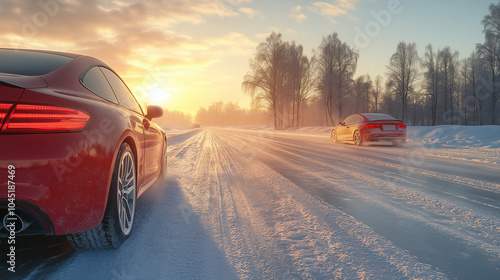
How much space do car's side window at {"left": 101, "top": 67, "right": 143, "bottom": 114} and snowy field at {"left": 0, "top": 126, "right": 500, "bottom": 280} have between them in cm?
123

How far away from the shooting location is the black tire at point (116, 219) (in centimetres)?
202

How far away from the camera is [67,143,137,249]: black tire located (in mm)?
2020

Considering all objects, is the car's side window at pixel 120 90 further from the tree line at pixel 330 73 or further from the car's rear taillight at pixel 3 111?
the tree line at pixel 330 73

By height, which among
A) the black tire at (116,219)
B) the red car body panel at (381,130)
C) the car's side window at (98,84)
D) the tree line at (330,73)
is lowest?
the black tire at (116,219)

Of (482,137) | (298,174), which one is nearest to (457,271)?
(298,174)

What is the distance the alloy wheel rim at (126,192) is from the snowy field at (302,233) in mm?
166

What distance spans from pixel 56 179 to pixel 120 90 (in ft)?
6.20

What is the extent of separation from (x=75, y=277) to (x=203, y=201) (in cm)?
194

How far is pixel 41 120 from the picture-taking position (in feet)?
5.37

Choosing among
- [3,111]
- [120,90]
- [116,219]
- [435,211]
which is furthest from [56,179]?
[435,211]

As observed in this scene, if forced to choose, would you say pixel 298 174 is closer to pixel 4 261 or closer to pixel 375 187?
pixel 375 187

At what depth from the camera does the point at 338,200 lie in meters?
3.57

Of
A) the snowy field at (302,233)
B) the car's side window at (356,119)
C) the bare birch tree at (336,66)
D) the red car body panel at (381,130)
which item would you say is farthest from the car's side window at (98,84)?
the bare birch tree at (336,66)

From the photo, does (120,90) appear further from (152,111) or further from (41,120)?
(41,120)
